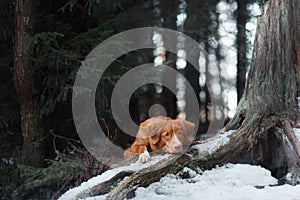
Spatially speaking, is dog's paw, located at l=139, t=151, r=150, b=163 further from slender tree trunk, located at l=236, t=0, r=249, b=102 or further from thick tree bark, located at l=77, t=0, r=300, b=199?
slender tree trunk, located at l=236, t=0, r=249, b=102

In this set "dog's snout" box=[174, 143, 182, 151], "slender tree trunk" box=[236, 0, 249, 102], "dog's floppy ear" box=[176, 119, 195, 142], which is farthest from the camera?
"slender tree trunk" box=[236, 0, 249, 102]

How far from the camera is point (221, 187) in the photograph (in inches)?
110

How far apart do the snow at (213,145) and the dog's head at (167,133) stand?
126mm

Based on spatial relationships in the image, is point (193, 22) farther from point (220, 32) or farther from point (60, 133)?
point (60, 133)

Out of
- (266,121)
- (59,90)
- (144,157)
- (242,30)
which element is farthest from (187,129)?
(242,30)

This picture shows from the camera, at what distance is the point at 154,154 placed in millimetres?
3270

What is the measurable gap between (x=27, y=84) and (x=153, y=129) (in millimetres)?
3080

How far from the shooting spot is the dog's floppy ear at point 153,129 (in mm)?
3137

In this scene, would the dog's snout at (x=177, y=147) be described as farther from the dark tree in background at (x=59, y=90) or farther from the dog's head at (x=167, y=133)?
the dark tree in background at (x=59, y=90)

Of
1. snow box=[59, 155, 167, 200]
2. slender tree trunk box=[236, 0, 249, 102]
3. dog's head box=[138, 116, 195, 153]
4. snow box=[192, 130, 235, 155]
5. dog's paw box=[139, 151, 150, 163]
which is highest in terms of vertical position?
slender tree trunk box=[236, 0, 249, 102]

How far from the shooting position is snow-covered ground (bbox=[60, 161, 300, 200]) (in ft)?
8.55

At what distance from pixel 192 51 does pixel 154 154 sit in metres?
6.46

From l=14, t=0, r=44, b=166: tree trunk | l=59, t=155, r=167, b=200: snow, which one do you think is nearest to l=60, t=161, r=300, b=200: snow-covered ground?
l=59, t=155, r=167, b=200: snow

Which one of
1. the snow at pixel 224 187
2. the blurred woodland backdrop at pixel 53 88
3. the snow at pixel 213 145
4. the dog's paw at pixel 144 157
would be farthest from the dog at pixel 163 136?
the blurred woodland backdrop at pixel 53 88
